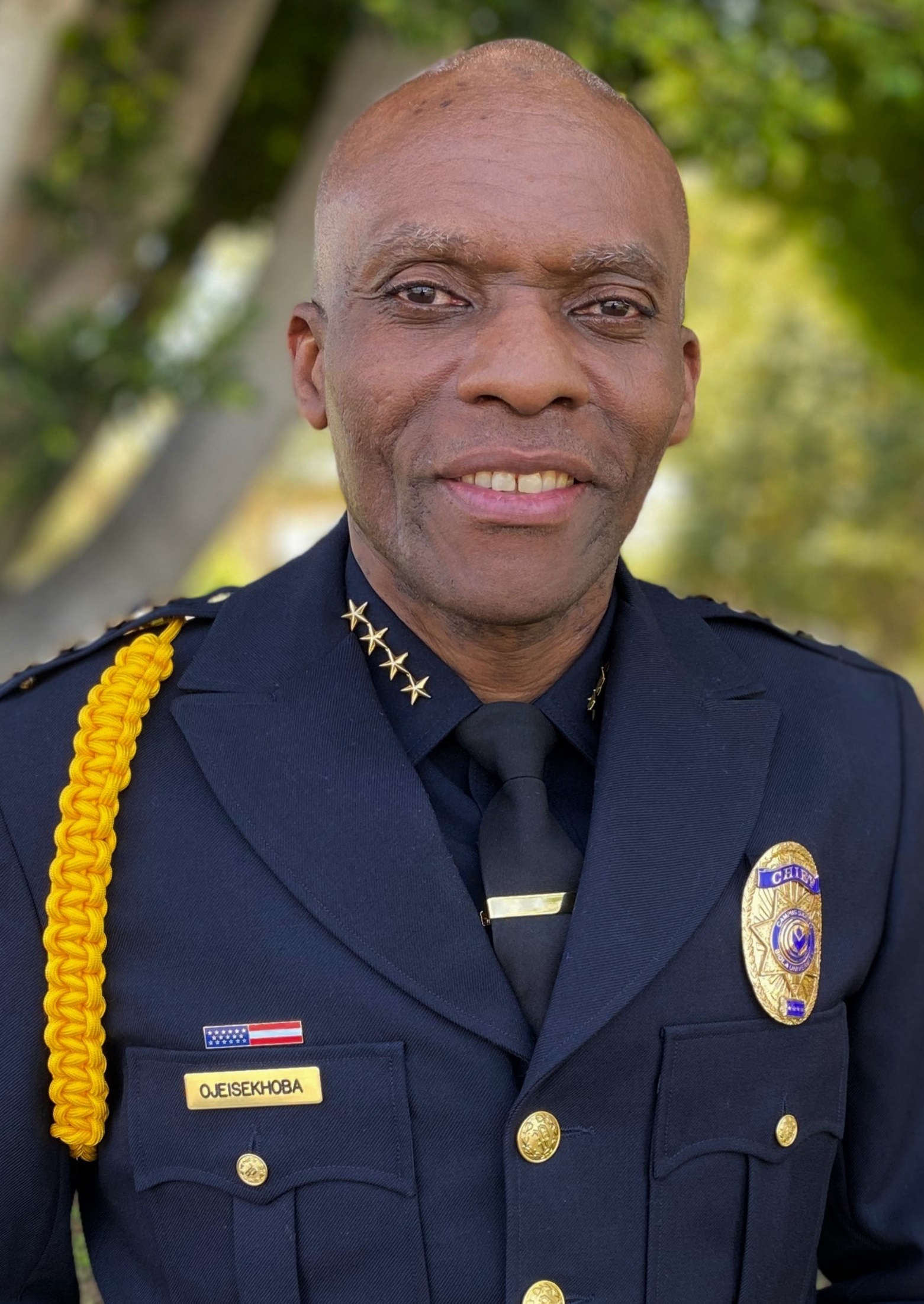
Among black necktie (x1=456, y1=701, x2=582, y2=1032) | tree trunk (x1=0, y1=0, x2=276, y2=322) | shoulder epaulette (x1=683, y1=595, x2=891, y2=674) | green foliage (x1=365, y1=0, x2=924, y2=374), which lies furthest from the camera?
tree trunk (x1=0, y1=0, x2=276, y2=322)

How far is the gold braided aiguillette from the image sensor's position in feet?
6.28

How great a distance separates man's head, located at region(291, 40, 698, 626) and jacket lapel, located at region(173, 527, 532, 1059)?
7.7 inches

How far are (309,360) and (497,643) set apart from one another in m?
0.48

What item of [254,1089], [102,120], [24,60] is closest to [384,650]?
[254,1089]

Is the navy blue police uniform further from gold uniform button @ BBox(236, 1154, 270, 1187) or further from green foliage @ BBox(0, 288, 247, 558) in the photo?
green foliage @ BBox(0, 288, 247, 558)

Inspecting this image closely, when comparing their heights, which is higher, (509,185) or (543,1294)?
(509,185)

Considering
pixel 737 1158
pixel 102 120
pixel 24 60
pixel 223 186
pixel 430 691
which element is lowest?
pixel 737 1158

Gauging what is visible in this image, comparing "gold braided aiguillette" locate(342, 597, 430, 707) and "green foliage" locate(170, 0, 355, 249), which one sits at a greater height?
"green foliage" locate(170, 0, 355, 249)

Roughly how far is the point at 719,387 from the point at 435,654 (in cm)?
1902

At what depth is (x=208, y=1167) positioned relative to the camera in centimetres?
172

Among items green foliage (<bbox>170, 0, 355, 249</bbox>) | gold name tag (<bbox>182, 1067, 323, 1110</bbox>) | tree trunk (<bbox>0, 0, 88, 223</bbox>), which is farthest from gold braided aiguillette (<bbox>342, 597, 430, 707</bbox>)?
green foliage (<bbox>170, 0, 355, 249</bbox>)

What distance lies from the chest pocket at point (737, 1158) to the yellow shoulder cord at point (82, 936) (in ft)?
2.25

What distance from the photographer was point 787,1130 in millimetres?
1849

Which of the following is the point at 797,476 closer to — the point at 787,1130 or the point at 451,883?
the point at 787,1130
